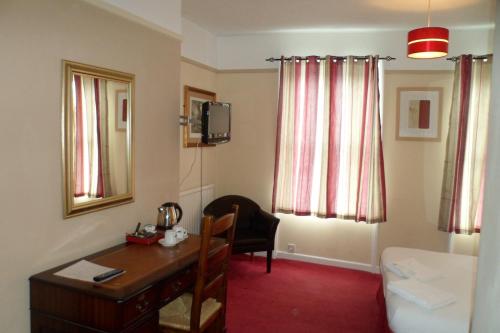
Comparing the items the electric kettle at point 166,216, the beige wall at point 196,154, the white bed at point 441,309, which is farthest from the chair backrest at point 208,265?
the beige wall at point 196,154

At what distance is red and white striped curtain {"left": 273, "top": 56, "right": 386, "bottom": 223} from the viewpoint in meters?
4.20

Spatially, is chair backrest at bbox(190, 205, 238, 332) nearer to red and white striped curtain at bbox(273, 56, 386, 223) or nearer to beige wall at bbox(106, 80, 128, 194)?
beige wall at bbox(106, 80, 128, 194)

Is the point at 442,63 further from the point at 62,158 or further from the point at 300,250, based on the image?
the point at 62,158

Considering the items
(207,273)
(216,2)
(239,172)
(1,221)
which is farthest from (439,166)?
(1,221)

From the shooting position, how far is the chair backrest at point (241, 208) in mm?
4492

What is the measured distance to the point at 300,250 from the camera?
15.5 feet

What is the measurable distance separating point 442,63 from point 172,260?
3.58 metres

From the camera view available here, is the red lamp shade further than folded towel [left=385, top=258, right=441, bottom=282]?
No

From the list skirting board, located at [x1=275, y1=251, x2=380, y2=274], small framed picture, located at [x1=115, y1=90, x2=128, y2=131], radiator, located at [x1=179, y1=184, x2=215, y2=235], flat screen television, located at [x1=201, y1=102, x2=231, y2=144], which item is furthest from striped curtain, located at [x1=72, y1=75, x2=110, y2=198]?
skirting board, located at [x1=275, y1=251, x2=380, y2=274]

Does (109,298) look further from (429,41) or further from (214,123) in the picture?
(429,41)

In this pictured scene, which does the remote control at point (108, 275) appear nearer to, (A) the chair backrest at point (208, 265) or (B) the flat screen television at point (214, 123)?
(A) the chair backrest at point (208, 265)

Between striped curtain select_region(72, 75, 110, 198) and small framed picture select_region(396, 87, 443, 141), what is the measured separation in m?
3.25

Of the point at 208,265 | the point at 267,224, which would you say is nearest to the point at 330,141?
the point at 267,224

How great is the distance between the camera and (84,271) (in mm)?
2027
